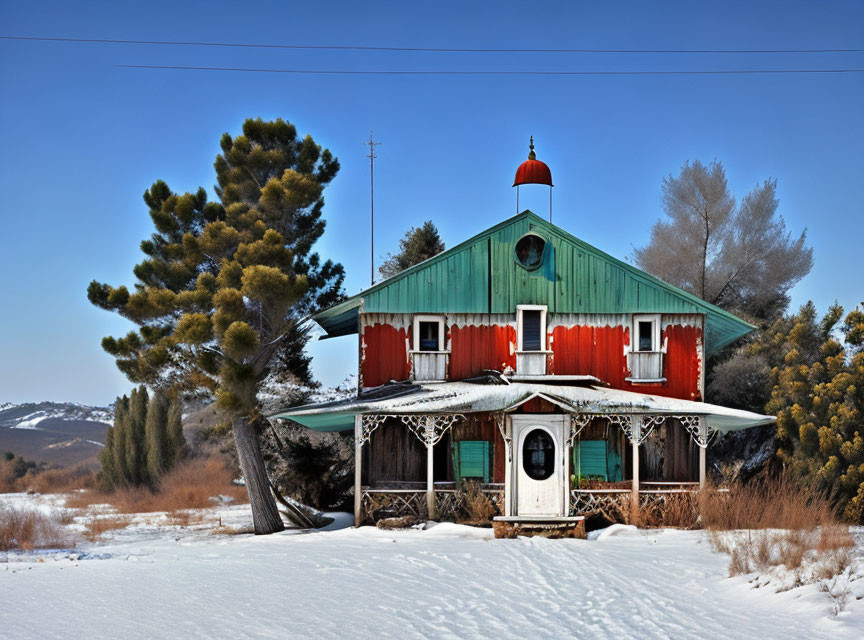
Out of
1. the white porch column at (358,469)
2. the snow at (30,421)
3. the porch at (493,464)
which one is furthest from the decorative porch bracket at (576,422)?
the snow at (30,421)

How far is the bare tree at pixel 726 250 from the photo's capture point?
41.1 metres

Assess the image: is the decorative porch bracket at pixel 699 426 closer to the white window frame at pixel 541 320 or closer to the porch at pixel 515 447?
the porch at pixel 515 447

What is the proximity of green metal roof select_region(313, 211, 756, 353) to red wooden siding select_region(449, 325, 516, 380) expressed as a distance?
0.57 meters

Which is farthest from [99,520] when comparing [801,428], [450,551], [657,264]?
[657,264]

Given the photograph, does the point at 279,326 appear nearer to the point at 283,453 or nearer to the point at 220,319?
the point at 220,319

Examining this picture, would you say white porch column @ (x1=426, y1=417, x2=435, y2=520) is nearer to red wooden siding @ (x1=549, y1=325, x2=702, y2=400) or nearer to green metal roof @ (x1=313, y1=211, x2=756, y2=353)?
green metal roof @ (x1=313, y1=211, x2=756, y2=353)

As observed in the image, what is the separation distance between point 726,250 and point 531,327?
20.9 m

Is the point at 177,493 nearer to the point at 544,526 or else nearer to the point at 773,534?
the point at 544,526

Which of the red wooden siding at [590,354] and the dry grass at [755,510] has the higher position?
the red wooden siding at [590,354]

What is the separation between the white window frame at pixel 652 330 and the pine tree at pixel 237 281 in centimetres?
886

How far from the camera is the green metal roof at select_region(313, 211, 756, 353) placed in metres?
24.2

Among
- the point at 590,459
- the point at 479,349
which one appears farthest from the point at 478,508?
the point at 479,349

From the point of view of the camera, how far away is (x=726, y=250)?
41.8 metres

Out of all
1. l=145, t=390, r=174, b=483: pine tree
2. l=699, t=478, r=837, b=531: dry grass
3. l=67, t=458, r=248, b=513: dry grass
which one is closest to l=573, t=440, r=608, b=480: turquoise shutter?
l=699, t=478, r=837, b=531: dry grass
